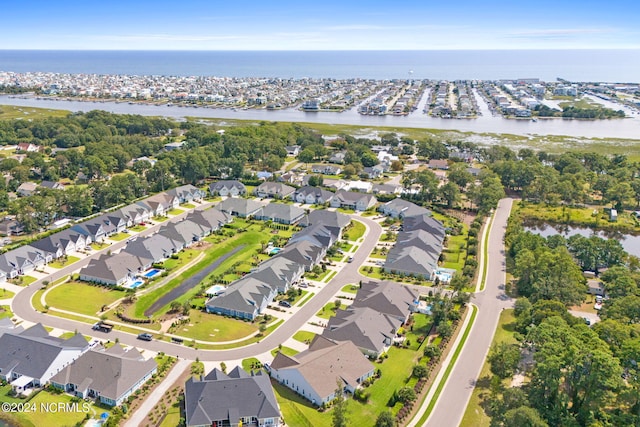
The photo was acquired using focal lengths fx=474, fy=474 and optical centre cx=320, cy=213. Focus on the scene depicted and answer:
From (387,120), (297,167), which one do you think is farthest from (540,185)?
(387,120)

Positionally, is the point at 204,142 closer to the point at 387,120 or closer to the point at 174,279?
the point at 174,279

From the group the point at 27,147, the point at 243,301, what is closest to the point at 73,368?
the point at 243,301

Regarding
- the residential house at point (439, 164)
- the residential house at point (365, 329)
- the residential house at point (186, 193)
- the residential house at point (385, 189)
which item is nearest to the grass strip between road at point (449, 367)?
the residential house at point (365, 329)

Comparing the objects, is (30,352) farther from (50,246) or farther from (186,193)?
(186,193)

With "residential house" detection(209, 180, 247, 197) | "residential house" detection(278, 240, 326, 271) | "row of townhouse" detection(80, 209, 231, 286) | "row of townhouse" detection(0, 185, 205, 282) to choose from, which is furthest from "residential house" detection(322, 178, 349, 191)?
"residential house" detection(278, 240, 326, 271)

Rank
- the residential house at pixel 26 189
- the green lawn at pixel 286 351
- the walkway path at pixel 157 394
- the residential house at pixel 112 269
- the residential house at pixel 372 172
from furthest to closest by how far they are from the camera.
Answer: the residential house at pixel 372 172
the residential house at pixel 26 189
the residential house at pixel 112 269
the green lawn at pixel 286 351
the walkway path at pixel 157 394

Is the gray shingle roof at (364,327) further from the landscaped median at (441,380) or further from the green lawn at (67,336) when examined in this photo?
the green lawn at (67,336)
